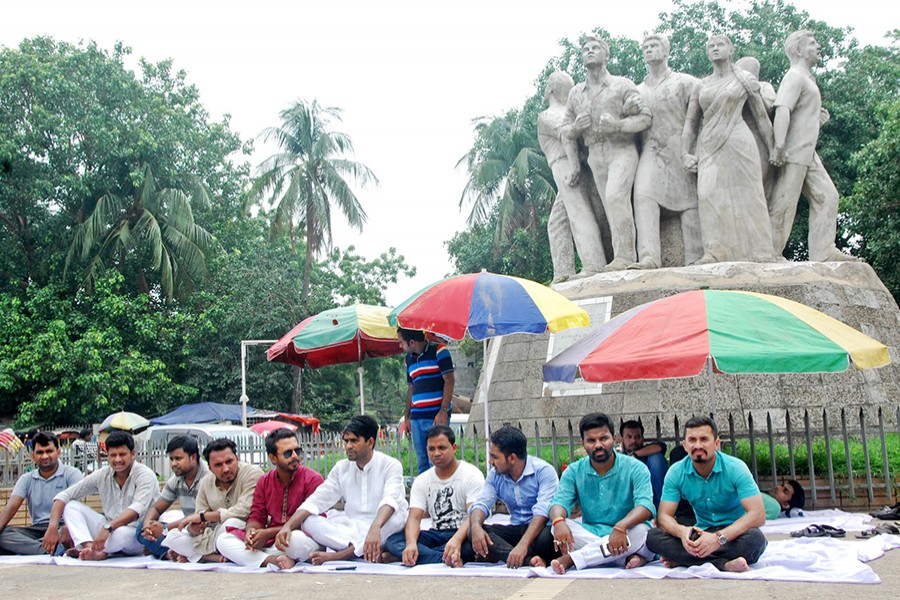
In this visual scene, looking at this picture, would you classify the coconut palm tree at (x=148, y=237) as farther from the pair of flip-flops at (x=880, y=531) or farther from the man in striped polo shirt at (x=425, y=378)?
the pair of flip-flops at (x=880, y=531)

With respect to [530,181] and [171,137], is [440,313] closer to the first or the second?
[171,137]

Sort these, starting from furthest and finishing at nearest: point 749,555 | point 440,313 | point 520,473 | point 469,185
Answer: point 469,185
point 440,313
point 520,473
point 749,555

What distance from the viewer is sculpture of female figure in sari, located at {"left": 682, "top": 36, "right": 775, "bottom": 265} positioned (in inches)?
427

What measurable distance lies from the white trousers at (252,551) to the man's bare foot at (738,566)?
261 centimetres

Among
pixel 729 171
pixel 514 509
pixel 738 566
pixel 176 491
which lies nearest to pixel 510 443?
pixel 514 509

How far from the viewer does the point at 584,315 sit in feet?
25.2

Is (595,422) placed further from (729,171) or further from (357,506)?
(729,171)

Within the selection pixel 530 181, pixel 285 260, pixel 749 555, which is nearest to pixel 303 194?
pixel 285 260

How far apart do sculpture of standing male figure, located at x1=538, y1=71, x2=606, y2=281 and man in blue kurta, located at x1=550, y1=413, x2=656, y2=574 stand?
6049mm

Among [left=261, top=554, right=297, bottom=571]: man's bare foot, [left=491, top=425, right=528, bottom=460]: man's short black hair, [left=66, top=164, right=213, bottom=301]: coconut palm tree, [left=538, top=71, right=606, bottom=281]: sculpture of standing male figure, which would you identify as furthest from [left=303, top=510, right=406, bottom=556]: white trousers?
[left=66, top=164, right=213, bottom=301]: coconut palm tree

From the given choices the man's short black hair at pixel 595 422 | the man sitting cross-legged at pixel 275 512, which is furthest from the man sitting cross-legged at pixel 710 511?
the man sitting cross-legged at pixel 275 512

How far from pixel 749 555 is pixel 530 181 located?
2355 cm

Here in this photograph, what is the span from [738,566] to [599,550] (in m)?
0.79

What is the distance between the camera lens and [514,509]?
6.02 metres
